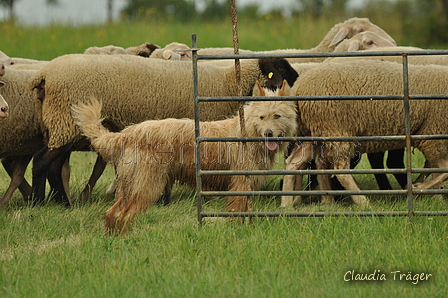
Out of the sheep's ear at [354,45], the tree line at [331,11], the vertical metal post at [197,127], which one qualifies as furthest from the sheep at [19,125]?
the tree line at [331,11]

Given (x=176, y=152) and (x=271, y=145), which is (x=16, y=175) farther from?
(x=271, y=145)

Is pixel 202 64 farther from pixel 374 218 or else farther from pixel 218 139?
pixel 374 218

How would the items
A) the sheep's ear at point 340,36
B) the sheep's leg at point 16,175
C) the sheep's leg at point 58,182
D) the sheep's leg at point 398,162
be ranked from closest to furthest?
1. the sheep's leg at point 58,182
2. the sheep's leg at point 16,175
3. the sheep's leg at point 398,162
4. the sheep's ear at point 340,36

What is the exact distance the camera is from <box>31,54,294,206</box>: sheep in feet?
23.8

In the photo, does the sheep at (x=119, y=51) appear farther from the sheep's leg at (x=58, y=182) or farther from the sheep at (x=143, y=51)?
the sheep's leg at (x=58, y=182)

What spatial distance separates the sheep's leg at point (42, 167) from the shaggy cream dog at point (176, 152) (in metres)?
1.64

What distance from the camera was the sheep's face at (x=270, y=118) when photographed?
18.9 feet

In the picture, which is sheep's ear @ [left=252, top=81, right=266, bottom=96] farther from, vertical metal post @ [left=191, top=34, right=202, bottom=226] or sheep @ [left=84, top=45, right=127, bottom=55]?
sheep @ [left=84, top=45, right=127, bottom=55]

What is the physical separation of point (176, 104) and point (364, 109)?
2203 mm

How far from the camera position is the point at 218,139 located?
5.43m

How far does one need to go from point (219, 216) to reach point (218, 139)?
2.12 ft

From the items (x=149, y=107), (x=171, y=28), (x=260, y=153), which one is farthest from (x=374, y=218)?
(x=171, y=28)

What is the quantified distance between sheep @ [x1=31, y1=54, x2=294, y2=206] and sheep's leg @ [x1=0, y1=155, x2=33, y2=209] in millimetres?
350

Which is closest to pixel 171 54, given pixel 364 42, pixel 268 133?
pixel 364 42
